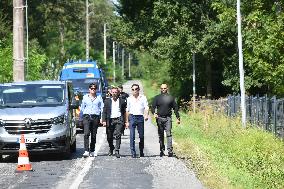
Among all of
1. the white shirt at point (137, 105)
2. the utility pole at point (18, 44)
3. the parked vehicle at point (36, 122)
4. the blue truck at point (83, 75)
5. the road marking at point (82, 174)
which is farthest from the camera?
the blue truck at point (83, 75)

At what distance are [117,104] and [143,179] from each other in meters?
5.25

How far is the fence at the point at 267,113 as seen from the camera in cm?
2519

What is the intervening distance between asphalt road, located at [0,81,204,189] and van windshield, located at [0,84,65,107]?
1.47 m

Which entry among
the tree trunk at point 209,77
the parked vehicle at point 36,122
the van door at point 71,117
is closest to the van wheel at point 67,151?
the parked vehicle at point 36,122

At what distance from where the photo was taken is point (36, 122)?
A: 17.3m

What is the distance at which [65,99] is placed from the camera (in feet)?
61.1

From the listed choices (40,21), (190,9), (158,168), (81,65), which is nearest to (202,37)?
(190,9)

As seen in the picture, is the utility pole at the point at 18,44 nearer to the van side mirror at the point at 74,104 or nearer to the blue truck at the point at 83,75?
Result: the blue truck at the point at 83,75

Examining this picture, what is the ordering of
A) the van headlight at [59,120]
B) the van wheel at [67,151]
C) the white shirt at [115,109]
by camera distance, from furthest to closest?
the white shirt at [115,109] → the van wheel at [67,151] → the van headlight at [59,120]

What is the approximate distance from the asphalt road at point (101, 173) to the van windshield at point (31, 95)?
1.47 meters

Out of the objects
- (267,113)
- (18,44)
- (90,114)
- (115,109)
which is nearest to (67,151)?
(90,114)

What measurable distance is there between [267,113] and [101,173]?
43.1ft

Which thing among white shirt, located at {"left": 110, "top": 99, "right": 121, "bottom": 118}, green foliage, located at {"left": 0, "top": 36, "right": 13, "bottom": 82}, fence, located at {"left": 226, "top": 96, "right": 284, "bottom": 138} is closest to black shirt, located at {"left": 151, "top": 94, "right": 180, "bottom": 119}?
white shirt, located at {"left": 110, "top": 99, "right": 121, "bottom": 118}

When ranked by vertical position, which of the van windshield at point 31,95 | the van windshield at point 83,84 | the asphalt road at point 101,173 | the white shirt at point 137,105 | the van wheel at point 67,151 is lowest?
the asphalt road at point 101,173
